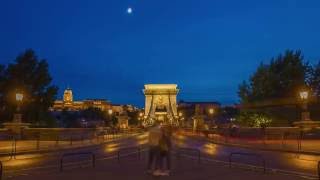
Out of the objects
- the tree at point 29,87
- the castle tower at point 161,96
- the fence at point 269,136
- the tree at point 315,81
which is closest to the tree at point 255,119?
the fence at point 269,136

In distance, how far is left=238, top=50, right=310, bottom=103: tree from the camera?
75500mm

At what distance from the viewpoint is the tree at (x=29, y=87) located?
201 ft

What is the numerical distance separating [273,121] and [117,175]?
49.4 metres

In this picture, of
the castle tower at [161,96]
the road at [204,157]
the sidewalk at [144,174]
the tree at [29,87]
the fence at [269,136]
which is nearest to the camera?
the sidewalk at [144,174]

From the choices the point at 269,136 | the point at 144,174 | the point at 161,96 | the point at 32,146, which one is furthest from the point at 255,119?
the point at 161,96

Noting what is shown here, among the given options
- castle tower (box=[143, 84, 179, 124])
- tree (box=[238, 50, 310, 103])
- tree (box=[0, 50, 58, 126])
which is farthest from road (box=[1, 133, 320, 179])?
castle tower (box=[143, 84, 179, 124])

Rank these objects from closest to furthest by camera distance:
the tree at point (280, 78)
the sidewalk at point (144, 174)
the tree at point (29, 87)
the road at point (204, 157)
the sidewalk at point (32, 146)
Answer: the sidewalk at point (144, 174) < the road at point (204, 157) < the sidewalk at point (32, 146) < the tree at point (29, 87) < the tree at point (280, 78)

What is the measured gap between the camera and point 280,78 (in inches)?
3004

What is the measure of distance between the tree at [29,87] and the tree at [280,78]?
30341 millimetres

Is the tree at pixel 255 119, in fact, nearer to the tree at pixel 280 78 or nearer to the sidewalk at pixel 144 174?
the tree at pixel 280 78

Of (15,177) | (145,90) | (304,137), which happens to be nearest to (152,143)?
(15,177)

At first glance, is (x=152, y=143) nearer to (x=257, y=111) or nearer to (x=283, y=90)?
(x=257, y=111)

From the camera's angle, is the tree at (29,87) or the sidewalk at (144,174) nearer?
the sidewalk at (144,174)

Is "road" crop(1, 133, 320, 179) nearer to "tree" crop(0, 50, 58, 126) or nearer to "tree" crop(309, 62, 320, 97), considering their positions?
"tree" crop(0, 50, 58, 126)
